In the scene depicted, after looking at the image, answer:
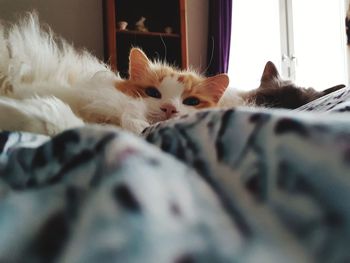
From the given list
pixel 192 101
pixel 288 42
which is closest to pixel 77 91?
pixel 192 101

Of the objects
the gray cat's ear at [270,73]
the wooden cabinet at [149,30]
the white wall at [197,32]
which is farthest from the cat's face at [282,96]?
the white wall at [197,32]

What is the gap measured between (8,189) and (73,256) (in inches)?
3.4

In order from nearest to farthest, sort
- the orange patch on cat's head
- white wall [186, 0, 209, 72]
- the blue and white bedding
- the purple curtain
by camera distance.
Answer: the blue and white bedding
the orange patch on cat's head
the purple curtain
white wall [186, 0, 209, 72]

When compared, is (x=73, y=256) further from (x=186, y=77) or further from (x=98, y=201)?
(x=186, y=77)

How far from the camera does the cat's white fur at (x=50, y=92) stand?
1.71ft

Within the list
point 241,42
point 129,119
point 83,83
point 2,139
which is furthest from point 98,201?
point 241,42

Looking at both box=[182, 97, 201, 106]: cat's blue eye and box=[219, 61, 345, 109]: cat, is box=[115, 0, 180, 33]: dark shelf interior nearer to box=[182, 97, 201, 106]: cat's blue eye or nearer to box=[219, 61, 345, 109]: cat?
box=[219, 61, 345, 109]: cat

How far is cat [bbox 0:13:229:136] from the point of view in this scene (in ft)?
1.75

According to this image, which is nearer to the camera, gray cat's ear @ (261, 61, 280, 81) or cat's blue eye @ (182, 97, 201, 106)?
cat's blue eye @ (182, 97, 201, 106)

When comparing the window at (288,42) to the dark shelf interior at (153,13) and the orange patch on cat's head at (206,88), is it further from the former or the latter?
the orange patch on cat's head at (206,88)

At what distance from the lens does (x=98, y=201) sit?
0.19 meters

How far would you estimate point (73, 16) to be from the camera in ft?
8.38

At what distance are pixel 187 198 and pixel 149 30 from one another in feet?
8.45

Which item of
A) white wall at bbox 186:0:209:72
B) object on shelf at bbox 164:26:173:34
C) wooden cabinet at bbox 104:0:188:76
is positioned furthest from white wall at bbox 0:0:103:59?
white wall at bbox 186:0:209:72
